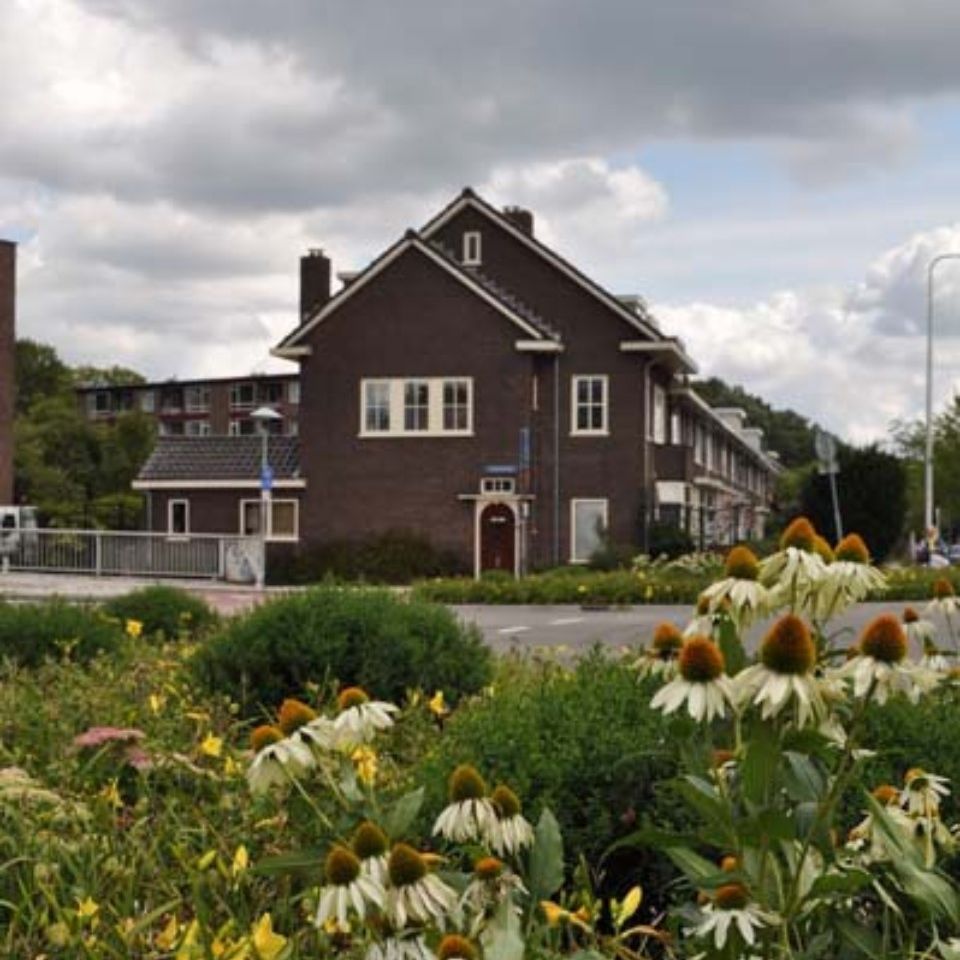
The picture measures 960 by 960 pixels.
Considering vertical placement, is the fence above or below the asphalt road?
above

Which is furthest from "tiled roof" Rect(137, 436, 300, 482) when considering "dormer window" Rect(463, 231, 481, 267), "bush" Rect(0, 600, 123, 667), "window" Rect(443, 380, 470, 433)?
"bush" Rect(0, 600, 123, 667)

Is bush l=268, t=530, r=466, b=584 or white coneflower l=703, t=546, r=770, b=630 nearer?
white coneflower l=703, t=546, r=770, b=630

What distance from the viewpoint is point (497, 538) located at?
44.3 meters

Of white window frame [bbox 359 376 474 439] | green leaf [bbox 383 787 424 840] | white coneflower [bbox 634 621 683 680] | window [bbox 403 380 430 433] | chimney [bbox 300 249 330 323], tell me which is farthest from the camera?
chimney [bbox 300 249 330 323]

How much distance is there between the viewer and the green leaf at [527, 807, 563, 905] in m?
3.30

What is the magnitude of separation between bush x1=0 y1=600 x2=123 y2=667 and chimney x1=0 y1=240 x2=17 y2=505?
51.4 metres

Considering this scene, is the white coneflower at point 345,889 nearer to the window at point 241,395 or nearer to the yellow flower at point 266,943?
the yellow flower at point 266,943

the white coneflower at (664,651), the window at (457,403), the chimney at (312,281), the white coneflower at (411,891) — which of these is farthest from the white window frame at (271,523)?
the white coneflower at (411,891)

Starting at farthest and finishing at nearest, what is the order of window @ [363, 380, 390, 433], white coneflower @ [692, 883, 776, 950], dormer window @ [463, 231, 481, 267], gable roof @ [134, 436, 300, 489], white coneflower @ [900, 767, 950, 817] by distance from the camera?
1. gable roof @ [134, 436, 300, 489]
2. dormer window @ [463, 231, 481, 267]
3. window @ [363, 380, 390, 433]
4. white coneflower @ [900, 767, 950, 817]
5. white coneflower @ [692, 883, 776, 950]

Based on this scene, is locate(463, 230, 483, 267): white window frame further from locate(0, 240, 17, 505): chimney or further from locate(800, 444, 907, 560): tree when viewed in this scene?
locate(0, 240, 17, 505): chimney

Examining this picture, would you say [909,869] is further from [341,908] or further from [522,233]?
[522,233]

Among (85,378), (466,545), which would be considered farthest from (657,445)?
(85,378)

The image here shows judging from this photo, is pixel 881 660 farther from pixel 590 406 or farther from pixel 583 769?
pixel 590 406

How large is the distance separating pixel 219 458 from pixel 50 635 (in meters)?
A: 37.8
